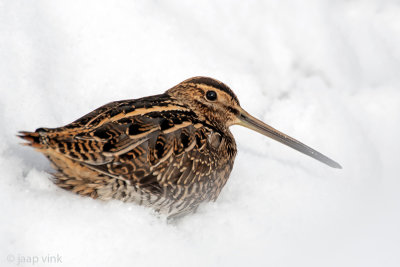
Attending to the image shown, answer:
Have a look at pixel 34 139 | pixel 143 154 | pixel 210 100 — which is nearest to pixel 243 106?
pixel 210 100

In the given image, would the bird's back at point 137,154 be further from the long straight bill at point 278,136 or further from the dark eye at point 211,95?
the long straight bill at point 278,136

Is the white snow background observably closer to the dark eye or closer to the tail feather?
the tail feather

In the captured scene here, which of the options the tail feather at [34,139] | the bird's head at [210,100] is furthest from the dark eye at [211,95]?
the tail feather at [34,139]

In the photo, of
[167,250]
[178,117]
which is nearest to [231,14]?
[178,117]

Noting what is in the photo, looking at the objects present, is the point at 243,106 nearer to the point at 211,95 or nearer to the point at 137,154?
the point at 211,95

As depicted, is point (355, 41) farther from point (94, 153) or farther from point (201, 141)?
point (94, 153)

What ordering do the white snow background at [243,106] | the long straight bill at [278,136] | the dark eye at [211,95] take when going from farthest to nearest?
1. the long straight bill at [278,136]
2. the dark eye at [211,95]
3. the white snow background at [243,106]
